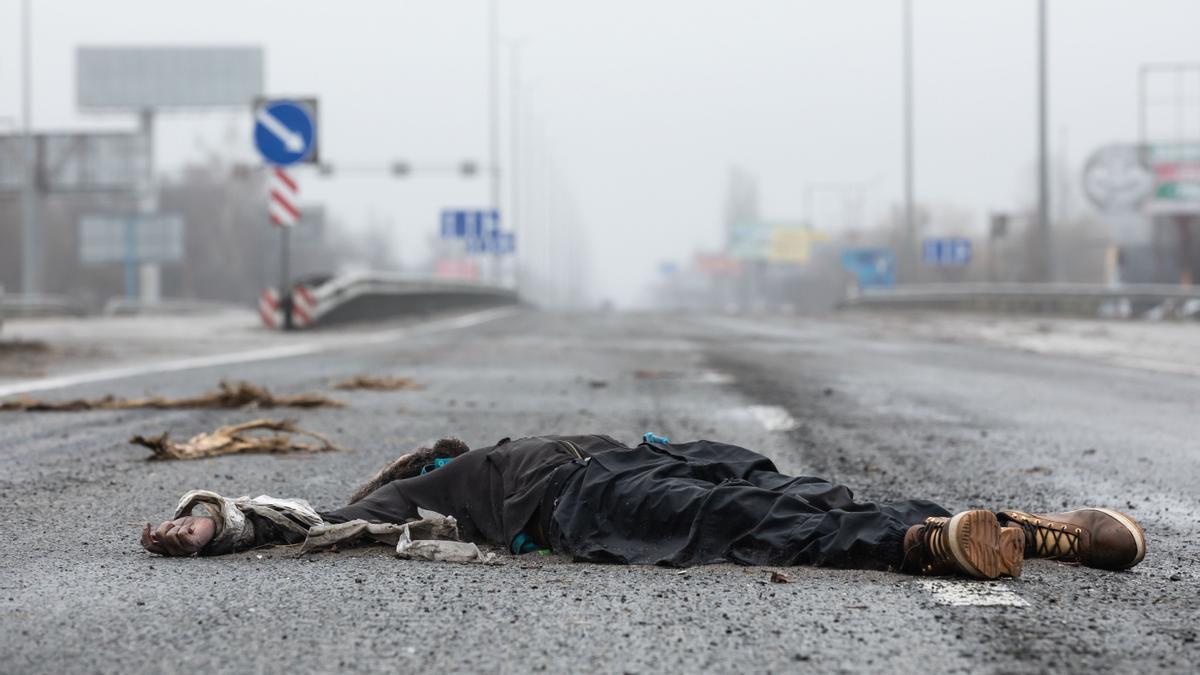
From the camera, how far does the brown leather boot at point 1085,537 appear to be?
3.63 meters

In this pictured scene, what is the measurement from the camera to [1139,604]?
3.25 m

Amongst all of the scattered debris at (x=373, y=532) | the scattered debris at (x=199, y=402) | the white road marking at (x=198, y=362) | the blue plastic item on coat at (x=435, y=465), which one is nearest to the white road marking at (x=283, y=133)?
the white road marking at (x=198, y=362)

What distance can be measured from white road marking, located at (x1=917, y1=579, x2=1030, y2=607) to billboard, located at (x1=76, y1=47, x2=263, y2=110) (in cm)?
5755

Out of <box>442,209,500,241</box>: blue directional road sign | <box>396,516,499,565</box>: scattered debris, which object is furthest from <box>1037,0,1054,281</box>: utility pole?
<box>442,209,500,241</box>: blue directional road sign

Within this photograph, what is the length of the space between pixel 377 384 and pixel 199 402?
1.77 m

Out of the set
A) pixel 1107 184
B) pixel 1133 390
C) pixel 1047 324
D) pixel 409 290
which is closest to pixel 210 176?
pixel 1107 184

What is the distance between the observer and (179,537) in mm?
3809

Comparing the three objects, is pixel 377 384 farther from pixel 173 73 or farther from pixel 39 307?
pixel 173 73

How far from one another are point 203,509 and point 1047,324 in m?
22.0

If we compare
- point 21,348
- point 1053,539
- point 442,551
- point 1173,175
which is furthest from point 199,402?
point 1173,175

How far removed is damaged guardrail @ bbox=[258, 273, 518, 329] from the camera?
20.6 meters

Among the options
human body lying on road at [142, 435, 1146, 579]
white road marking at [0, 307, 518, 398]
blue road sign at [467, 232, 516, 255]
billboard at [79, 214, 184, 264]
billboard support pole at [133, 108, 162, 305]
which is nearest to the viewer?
human body lying on road at [142, 435, 1146, 579]

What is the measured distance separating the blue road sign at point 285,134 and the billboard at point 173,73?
39439mm

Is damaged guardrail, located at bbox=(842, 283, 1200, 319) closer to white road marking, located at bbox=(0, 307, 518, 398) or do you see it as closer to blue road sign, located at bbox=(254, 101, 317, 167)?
white road marking, located at bbox=(0, 307, 518, 398)
